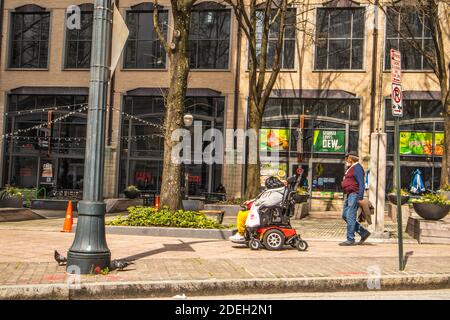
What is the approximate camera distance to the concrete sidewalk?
7.13 metres

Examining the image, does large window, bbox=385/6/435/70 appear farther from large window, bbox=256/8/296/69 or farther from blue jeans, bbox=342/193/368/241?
blue jeans, bbox=342/193/368/241

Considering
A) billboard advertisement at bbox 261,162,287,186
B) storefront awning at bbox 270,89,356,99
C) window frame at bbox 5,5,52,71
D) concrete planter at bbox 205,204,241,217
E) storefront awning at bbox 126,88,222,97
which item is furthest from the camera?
window frame at bbox 5,5,52,71

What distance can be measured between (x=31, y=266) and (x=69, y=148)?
2301 cm

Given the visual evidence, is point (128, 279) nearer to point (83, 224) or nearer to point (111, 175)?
point (83, 224)

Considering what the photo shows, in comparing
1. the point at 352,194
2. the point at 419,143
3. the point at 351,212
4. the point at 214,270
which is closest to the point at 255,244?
the point at 351,212

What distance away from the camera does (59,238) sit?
41.5 ft

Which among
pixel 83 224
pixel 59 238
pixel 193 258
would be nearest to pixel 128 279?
pixel 83 224

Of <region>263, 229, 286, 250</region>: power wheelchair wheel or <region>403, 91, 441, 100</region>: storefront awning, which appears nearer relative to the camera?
<region>263, 229, 286, 250</region>: power wheelchair wheel

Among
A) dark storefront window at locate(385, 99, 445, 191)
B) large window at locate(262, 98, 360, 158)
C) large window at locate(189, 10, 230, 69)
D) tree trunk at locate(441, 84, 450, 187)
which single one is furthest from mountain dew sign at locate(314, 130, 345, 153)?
tree trunk at locate(441, 84, 450, 187)

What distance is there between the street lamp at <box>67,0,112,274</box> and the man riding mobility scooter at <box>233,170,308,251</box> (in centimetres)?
371

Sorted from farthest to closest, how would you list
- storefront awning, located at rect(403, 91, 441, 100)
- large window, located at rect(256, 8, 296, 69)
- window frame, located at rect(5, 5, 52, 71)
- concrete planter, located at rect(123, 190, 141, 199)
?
window frame, located at rect(5, 5, 52, 71) → large window, located at rect(256, 8, 296, 69) → storefront awning, located at rect(403, 91, 441, 100) → concrete planter, located at rect(123, 190, 141, 199)

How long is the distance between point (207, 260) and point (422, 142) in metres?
20.1

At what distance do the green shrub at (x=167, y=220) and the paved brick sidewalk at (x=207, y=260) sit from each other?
864 mm

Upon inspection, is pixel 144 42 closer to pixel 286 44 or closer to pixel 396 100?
pixel 286 44
